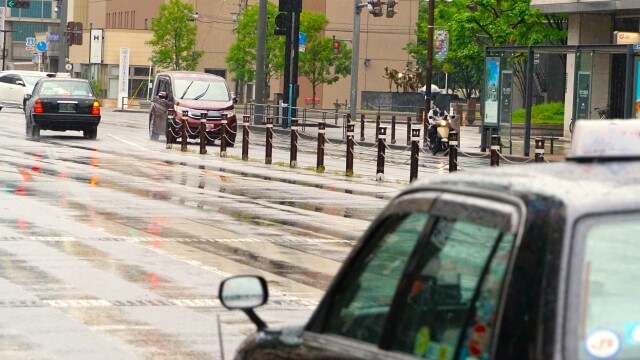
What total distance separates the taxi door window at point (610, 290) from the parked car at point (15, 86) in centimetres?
5755

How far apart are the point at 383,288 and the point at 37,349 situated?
210 inches

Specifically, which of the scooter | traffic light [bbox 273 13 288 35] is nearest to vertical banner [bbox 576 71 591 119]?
the scooter

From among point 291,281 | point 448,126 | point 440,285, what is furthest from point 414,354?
point 448,126

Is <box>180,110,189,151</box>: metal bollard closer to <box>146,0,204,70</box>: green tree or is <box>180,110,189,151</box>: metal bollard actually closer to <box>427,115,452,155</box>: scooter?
<box>427,115,452,155</box>: scooter

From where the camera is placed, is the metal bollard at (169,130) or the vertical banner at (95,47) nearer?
the metal bollard at (169,130)

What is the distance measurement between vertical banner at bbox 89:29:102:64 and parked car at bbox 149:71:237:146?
206 feet

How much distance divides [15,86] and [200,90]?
21.2 meters

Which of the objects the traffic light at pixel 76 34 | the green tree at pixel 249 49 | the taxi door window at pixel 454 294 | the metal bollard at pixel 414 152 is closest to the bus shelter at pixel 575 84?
the metal bollard at pixel 414 152

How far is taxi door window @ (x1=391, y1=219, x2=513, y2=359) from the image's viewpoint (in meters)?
3.75

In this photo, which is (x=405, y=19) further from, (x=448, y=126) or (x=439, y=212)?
(x=439, y=212)

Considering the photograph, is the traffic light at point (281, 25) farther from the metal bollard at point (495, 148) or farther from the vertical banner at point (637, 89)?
the metal bollard at point (495, 148)

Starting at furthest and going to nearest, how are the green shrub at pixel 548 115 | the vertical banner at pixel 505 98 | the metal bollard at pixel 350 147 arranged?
the green shrub at pixel 548 115, the vertical banner at pixel 505 98, the metal bollard at pixel 350 147

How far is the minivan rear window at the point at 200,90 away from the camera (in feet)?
135

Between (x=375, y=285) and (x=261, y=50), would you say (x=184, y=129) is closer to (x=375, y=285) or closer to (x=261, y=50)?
(x=261, y=50)
